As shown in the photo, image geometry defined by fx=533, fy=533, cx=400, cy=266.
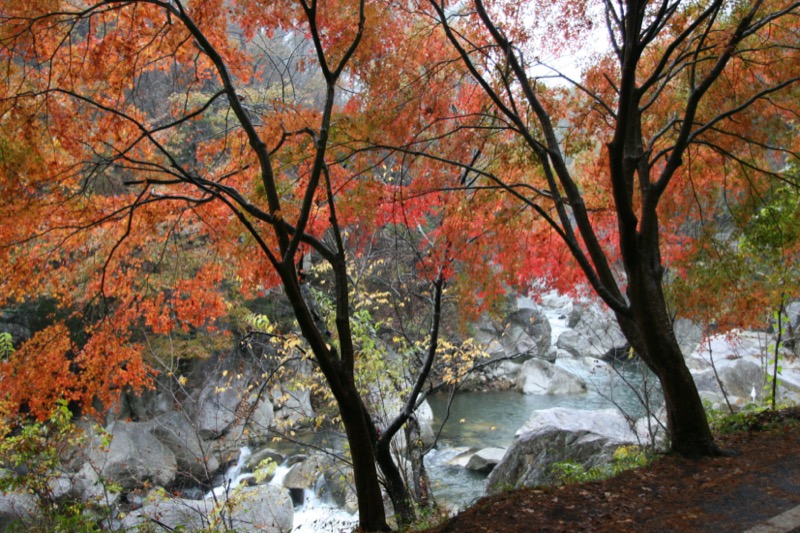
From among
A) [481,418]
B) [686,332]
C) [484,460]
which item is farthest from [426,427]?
[686,332]

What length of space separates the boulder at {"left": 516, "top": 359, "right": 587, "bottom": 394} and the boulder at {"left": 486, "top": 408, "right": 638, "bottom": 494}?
27.1 feet

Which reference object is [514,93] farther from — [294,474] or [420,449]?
[294,474]

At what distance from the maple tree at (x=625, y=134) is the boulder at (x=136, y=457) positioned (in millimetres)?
8524

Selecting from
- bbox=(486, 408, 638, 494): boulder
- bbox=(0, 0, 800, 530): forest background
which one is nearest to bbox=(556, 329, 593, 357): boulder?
bbox=(486, 408, 638, 494): boulder

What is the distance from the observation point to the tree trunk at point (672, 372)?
4.70m

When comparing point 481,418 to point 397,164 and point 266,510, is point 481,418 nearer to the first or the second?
point 266,510

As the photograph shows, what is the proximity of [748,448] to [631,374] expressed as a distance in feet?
41.5

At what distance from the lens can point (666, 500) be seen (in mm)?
3805

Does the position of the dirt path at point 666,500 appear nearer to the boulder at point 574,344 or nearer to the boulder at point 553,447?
the boulder at point 553,447

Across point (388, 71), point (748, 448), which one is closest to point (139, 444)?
point (388, 71)

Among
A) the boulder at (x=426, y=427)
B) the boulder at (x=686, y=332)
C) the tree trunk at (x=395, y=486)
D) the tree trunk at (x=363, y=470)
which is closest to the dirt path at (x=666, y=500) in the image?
the tree trunk at (x=363, y=470)

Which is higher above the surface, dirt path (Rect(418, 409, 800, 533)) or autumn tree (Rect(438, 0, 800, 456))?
autumn tree (Rect(438, 0, 800, 456))

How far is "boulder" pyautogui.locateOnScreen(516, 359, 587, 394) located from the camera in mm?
16812

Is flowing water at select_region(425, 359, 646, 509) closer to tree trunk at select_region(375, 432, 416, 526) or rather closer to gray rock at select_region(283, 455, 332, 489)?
Result: gray rock at select_region(283, 455, 332, 489)
